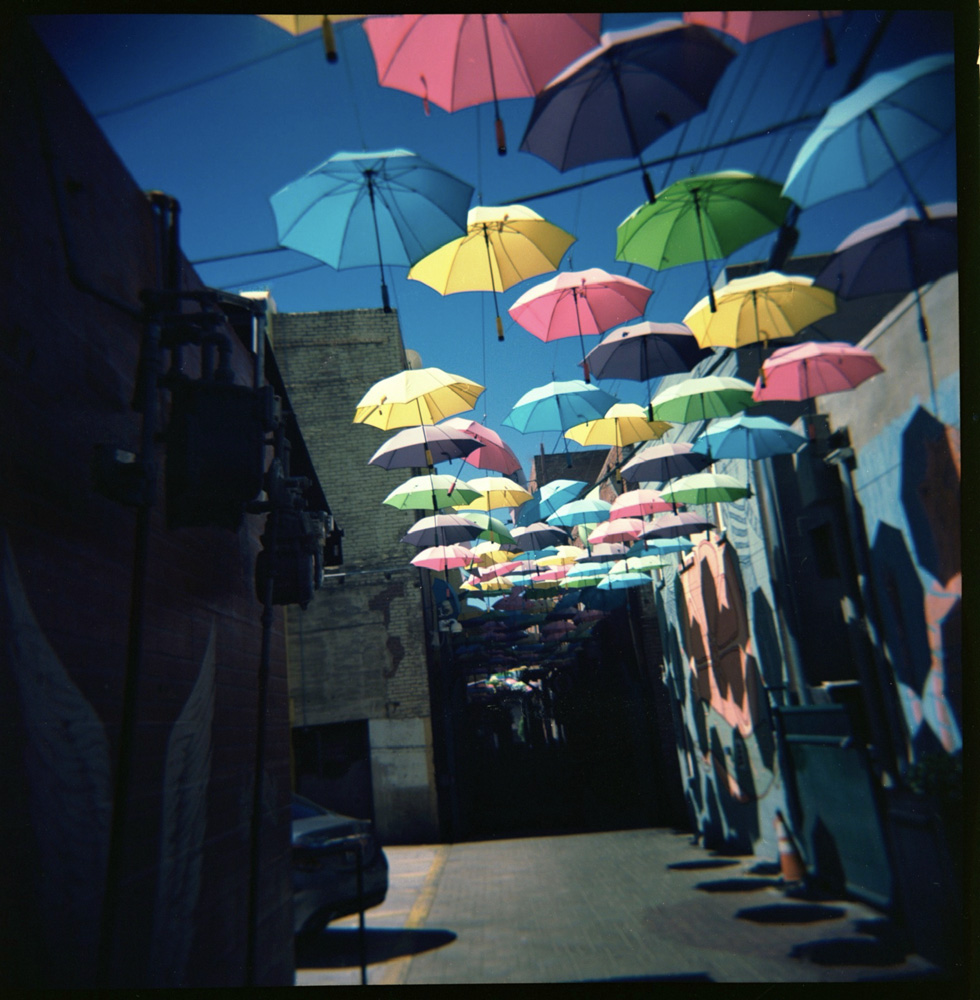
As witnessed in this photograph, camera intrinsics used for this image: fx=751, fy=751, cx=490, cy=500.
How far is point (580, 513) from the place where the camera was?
11938mm

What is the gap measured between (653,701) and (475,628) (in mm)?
8121

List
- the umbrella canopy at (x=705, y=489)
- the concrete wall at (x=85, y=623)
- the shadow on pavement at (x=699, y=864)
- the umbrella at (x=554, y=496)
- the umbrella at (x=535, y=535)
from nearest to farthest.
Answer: the concrete wall at (x=85, y=623) < the umbrella canopy at (x=705, y=489) < the shadow on pavement at (x=699, y=864) < the umbrella at (x=554, y=496) < the umbrella at (x=535, y=535)

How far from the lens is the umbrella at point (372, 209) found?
4.59 meters

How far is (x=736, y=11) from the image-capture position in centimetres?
386

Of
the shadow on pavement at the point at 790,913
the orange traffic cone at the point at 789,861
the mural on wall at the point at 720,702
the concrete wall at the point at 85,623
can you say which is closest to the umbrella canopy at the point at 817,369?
the concrete wall at the point at 85,623

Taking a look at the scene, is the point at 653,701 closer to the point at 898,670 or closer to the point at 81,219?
the point at 898,670

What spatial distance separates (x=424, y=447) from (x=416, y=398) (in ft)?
2.71

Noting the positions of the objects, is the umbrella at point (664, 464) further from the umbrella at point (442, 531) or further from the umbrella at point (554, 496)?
the umbrella at point (442, 531)

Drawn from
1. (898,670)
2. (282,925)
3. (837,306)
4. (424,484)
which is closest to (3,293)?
(282,925)

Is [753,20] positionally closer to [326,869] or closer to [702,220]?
[702,220]

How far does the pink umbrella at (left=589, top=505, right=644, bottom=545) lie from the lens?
36.3 feet

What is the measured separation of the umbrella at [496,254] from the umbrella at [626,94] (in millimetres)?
1151

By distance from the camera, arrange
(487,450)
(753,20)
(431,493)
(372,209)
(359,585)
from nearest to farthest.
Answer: (753,20)
(372,209)
(487,450)
(431,493)
(359,585)

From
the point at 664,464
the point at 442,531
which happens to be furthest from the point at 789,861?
the point at 442,531
